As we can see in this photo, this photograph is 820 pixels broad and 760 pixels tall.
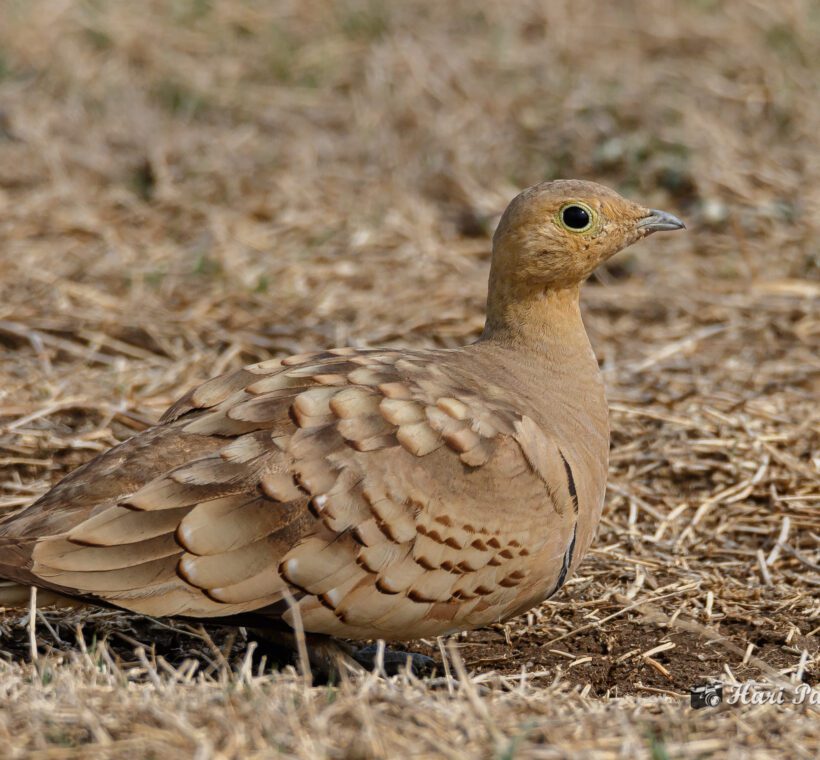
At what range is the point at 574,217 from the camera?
4414 millimetres

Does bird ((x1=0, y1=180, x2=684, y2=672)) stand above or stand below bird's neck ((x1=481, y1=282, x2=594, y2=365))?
below

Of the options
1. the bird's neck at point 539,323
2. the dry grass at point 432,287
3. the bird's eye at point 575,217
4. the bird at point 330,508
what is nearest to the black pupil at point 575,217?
the bird's eye at point 575,217

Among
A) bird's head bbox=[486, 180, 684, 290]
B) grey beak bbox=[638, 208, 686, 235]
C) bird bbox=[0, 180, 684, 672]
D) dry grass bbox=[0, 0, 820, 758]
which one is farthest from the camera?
grey beak bbox=[638, 208, 686, 235]

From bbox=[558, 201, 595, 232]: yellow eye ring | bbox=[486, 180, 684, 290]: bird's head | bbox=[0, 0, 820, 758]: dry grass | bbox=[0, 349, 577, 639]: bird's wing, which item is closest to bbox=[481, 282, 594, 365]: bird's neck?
bbox=[486, 180, 684, 290]: bird's head

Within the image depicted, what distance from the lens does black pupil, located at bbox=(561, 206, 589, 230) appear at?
441 cm

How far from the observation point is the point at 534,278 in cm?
447

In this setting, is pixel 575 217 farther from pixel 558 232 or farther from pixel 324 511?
pixel 324 511

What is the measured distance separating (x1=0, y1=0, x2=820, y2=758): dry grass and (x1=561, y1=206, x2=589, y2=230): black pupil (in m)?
1.22

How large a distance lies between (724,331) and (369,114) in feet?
11.0

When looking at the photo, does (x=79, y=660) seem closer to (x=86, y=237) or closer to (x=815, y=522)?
(x=815, y=522)

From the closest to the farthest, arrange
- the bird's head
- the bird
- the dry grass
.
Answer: the dry grass
the bird
the bird's head

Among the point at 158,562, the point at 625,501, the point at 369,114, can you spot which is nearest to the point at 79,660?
the point at 158,562

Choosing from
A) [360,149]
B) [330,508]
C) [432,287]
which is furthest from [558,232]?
Answer: [360,149]

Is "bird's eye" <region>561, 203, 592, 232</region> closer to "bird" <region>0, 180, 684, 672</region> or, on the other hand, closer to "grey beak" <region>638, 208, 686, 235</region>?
"grey beak" <region>638, 208, 686, 235</region>
